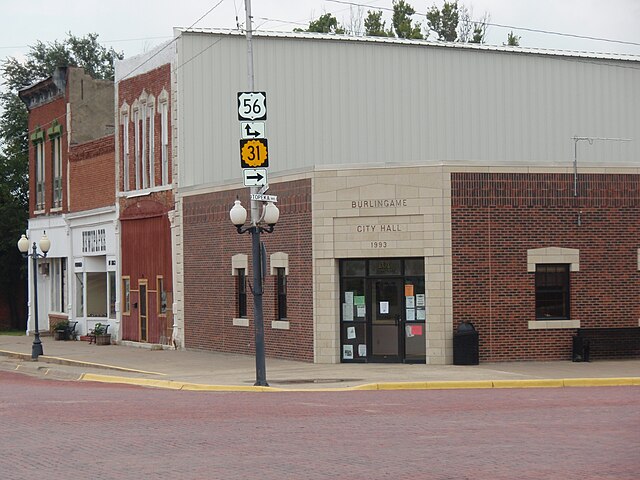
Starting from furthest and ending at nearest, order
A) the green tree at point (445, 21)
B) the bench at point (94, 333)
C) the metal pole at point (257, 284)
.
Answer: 1. the green tree at point (445, 21)
2. the bench at point (94, 333)
3. the metal pole at point (257, 284)

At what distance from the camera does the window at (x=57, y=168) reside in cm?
4300

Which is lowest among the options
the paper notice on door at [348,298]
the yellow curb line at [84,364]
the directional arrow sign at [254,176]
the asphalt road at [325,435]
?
the yellow curb line at [84,364]

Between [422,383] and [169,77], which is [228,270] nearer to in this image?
[169,77]

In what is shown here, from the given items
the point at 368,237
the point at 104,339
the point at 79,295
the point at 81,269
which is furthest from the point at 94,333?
the point at 368,237

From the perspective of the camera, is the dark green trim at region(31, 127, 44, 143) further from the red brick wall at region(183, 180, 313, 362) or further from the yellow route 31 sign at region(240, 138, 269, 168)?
the yellow route 31 sign at region(240, 138, 269, 168)

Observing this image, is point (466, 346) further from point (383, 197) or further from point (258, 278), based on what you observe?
point (258, 278)

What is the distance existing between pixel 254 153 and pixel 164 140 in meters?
13.0

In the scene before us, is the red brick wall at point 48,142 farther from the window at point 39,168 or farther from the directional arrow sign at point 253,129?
the directional arrow sign at point 253,129

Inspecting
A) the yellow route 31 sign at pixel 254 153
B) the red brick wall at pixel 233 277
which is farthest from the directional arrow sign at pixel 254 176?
the red brick wall at pixel 233 277

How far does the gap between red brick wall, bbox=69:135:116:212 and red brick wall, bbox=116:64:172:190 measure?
97 cm

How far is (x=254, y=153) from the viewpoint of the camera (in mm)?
22312

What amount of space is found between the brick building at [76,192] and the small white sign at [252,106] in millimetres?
17001

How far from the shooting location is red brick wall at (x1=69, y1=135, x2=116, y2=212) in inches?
1526

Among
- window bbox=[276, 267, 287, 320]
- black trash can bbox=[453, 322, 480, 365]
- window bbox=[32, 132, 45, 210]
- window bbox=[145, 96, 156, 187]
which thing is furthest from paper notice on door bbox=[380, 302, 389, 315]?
window bbox=[32, 132, 45, 210]
